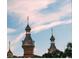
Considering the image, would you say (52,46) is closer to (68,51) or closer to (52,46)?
(52,46)

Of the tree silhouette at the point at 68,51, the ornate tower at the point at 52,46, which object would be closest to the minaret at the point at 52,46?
the ornate tower at the point at 52,46

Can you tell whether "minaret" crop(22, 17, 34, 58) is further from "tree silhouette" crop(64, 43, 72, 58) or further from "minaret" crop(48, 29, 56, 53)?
"tree silhouette" crop(64, 43, 72, 58)

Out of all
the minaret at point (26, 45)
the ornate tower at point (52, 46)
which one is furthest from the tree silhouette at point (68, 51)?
the minaret at point (26, 45)

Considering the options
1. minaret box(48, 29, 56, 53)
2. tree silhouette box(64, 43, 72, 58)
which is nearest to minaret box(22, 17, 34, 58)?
minaret box(48, 29, 56, 53)

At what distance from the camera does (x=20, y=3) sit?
1878mm

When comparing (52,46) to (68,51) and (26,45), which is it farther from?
(26,45)

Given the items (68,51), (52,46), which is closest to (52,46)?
(52,46)

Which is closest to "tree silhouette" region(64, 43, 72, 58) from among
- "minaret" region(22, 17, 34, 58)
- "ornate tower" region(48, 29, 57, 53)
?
"ornate tower" region(48, 29, 57, 53)

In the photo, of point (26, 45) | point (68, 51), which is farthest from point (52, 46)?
point (26, 45)

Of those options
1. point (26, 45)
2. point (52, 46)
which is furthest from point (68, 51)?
point (26, 45)

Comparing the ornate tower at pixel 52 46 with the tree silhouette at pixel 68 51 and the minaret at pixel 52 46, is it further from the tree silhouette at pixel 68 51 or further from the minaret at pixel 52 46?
the tree silhouette at pixel 68 51
